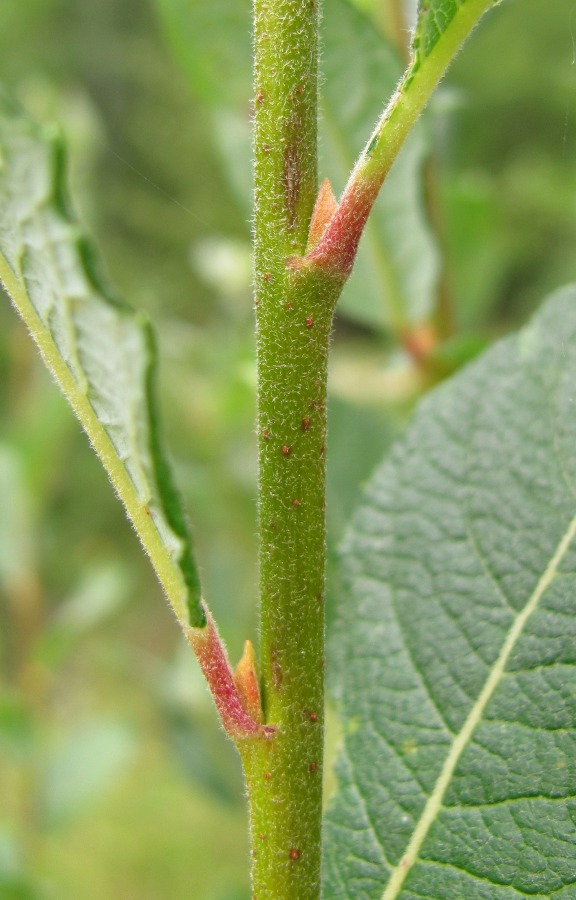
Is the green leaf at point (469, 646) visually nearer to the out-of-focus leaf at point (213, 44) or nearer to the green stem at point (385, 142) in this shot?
the green stem at point (385, 142)

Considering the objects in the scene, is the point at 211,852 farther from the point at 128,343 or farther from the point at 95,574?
the point at 128,343

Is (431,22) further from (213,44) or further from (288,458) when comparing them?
(213,44)

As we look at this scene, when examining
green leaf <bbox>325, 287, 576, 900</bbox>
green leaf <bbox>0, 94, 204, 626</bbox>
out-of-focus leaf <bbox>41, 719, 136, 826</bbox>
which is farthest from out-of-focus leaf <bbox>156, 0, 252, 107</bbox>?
out-of-focus leaf <bbox>41, 719, 136, 826</bbox>

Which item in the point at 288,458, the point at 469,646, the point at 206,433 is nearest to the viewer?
the point at 288,458

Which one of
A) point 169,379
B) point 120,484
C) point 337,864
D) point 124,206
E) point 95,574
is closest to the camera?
point 120,484

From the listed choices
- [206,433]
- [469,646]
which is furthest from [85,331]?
[206,433]

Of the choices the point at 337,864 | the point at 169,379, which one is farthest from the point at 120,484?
the point at 169,379

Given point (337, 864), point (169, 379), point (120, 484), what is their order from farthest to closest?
point (169, 379) < point (337, 864) < point (120, 484)
